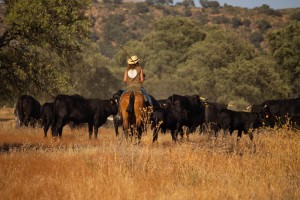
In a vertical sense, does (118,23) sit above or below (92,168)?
above

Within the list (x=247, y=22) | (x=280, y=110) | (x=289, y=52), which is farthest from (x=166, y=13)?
(x=280, y=110)

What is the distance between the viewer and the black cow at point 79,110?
1909cm

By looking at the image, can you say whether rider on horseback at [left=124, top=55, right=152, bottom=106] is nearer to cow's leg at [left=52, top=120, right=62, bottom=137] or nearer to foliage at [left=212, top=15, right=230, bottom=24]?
cow's leg at [left=52, top=120, right=62, bottom=137]

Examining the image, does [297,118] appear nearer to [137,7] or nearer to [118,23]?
[118,23]

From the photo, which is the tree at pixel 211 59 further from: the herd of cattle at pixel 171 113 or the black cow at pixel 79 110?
the black cow at pixel 79 110

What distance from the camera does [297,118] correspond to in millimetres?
20516

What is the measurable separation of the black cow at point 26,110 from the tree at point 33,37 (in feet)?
19.4

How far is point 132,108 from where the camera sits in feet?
47.3

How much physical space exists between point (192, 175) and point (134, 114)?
20.6 ft

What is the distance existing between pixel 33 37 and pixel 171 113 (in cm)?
650

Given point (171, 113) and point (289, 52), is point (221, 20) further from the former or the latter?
point (171, 113)

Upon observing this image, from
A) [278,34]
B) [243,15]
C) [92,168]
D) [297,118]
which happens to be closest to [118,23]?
[243,15]

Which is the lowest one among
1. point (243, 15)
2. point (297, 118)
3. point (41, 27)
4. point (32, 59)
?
point (297, 118)

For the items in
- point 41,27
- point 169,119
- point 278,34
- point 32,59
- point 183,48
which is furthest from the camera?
point 183,48
